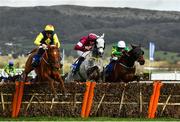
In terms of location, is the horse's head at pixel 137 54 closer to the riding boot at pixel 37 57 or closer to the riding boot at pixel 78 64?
the riding boot at pixel 78 64

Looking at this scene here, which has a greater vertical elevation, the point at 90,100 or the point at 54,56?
the point at 54,56

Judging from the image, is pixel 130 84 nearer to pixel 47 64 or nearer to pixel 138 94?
pixel 138 94

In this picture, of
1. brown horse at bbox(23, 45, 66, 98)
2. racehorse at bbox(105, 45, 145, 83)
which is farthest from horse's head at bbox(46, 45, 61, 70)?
racehorse at bbox(105, 45, 145, 83)

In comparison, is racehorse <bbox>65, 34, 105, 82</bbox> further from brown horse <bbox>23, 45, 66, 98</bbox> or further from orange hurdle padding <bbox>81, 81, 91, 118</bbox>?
orange hurdle padding <bbox>81, 81, 91, 118</bbox>

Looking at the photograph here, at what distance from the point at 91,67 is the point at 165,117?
14.4 ft

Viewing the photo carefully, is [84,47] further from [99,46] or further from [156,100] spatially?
[156,100]

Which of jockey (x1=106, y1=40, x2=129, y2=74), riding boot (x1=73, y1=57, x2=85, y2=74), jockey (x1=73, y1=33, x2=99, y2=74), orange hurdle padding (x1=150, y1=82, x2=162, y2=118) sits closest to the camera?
orange hurdle padding (x1=150, y1=82, x2=162, y2=118)

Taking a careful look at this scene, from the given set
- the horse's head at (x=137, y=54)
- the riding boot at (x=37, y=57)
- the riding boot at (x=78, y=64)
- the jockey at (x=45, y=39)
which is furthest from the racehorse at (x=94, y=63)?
the riding boot at (x=37, y=57)

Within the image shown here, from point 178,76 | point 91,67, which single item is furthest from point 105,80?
point 178,76

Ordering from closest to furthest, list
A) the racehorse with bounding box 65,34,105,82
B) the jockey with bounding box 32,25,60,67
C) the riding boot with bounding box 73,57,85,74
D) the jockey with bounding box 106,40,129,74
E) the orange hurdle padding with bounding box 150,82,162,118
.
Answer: the orange hurdle padding with bounding box 150,82,162,118 < the jockey with bounding box 32,25,60,67 < the racehorse with bounding box 65,34,105,82 < the riding boot with bounding box 73,57,85,74 < the jockey with bounding box 106,40,129,74

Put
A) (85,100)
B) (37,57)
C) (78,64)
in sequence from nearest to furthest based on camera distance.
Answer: (85,100) < (37,57) < (78,64)

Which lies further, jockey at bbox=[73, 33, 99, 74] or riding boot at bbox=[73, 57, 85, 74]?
riding boot at bbox=[73, 57, 85, 74]

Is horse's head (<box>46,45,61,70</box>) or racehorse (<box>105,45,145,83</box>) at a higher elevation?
horse's head (<box>46,45,61,70</box>)

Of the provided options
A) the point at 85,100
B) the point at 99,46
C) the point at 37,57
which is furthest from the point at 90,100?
the point at 99,46
